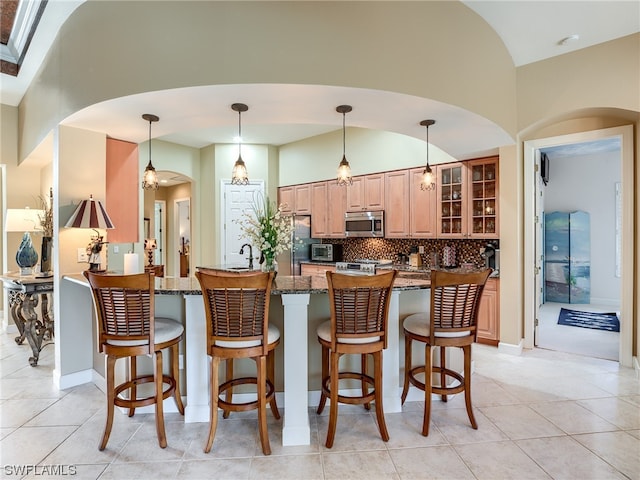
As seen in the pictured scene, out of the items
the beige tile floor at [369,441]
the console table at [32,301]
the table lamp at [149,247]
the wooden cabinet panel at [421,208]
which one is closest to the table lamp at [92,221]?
the console table at [32,301]

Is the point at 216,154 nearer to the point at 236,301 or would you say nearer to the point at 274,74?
the point at 274,74

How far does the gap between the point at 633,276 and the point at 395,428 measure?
2984 mm

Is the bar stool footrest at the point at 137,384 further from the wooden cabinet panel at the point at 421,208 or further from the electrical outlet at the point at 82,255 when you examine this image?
the wooden cabinet panel at the point at 421,208

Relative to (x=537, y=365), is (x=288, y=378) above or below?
above

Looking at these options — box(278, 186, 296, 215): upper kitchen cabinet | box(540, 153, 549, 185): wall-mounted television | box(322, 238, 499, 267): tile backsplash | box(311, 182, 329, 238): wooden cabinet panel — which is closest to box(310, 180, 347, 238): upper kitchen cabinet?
box(311, 182, 329, 238): wooden cabinet panel

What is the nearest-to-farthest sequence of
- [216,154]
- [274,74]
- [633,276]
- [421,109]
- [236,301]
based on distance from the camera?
[236,301]
[274,74]
[421,109]
[633,276]
[216,154]

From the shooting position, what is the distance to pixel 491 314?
13.7 feet

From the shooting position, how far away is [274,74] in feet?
8.07

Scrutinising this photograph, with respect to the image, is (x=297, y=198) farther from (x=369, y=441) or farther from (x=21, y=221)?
(x=369, y=441)

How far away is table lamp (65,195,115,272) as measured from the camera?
3.04 meters

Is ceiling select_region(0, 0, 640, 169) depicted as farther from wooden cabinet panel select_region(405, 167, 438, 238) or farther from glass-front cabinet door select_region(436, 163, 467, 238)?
wooden cabinet panel select_region(405, 167, 438, 238)

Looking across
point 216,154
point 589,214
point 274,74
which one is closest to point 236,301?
point 274,74

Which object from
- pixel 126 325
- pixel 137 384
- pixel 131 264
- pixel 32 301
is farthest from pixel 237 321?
pixel 32 301

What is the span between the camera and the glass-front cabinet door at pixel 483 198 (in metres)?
4.18
